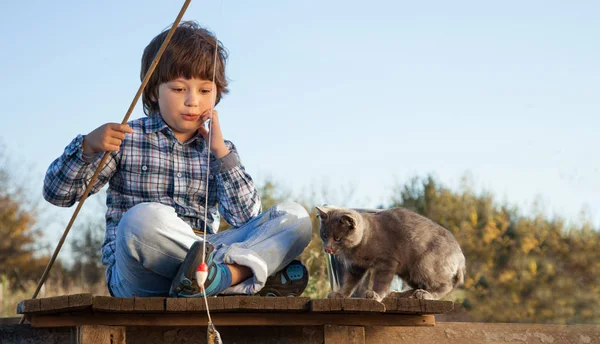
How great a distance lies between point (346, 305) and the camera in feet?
8.34

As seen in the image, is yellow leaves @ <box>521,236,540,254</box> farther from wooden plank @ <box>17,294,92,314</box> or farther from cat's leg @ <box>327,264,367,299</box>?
wooden plank @ <box>17,294,92,314</box>

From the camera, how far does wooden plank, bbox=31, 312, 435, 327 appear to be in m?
2.57

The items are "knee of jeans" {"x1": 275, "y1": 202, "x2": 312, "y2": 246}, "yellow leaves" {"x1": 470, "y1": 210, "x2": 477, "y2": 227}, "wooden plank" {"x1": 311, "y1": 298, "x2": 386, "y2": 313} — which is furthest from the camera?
"yellow leaves" {"x1": 470, "y1": 210, "x2": 477, "y2": 227}

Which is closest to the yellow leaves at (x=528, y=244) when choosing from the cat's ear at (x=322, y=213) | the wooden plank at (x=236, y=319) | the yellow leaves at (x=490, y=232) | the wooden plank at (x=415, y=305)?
the yellow leaves at (x=490, y=232)

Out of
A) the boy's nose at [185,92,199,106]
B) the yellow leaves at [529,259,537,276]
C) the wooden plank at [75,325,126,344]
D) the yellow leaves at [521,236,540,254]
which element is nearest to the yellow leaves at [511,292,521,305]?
the yellow leaves at [529,259,537,276]

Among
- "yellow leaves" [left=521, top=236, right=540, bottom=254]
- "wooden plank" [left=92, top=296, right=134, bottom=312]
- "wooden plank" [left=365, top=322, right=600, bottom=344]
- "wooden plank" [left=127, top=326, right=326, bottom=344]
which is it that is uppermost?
"wooden plank" [left=92, top=296, right=134, bottom=312]

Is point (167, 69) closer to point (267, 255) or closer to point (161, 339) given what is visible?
point (267, 255)

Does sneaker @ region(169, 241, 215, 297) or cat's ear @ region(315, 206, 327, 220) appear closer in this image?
sneaker @ region(169, 241, 215, 297)

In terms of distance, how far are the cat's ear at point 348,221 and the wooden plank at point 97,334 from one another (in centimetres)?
120

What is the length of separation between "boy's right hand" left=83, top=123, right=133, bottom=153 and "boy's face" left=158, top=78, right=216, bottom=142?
0.52 meters

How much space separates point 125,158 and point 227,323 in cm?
112

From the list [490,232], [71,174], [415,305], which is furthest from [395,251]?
[490,232]

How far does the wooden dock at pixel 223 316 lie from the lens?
2.48 meters

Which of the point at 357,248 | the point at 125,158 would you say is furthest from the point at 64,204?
the point at 357,248
